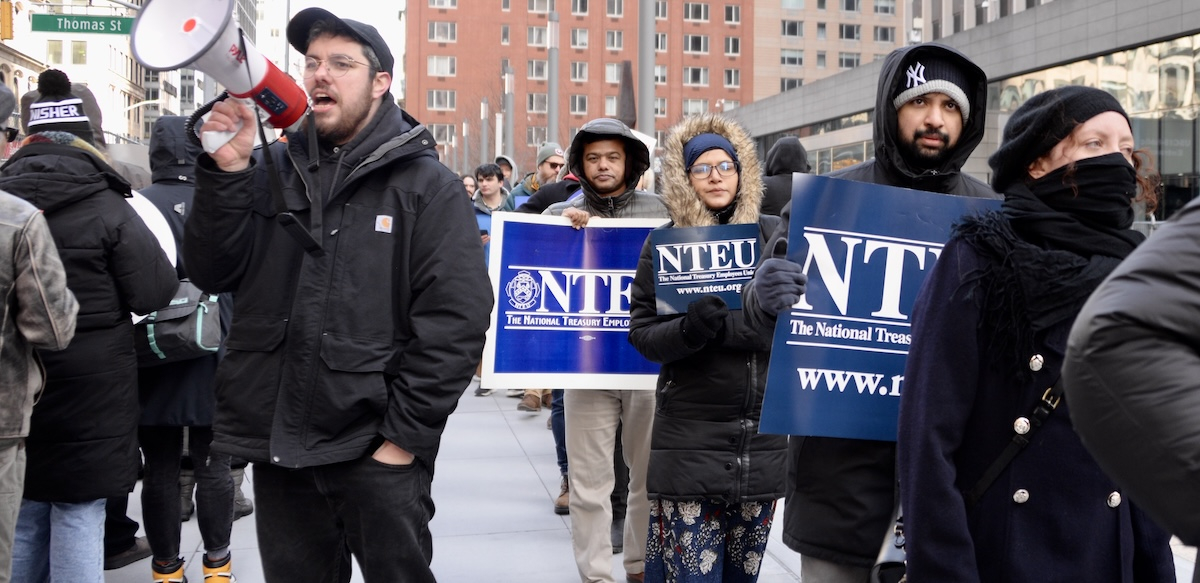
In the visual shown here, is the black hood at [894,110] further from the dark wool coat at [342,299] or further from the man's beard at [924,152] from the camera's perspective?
the dark wool coat at [342,299]

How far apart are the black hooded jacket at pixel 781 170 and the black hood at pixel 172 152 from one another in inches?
135

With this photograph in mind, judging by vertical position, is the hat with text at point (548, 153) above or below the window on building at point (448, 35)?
below

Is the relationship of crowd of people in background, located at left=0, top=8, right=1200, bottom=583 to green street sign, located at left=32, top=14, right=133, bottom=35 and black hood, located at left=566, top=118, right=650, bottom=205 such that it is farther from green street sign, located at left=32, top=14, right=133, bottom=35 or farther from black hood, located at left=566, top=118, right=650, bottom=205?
green street sign, located at left=32, top=14, right=133, bottom=35

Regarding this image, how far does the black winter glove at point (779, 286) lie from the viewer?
10.7ft

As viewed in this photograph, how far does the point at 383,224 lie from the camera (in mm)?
3539

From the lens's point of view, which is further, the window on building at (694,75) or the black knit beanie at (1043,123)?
the window on building at (694,75)

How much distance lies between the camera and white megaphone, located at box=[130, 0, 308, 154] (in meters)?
2.91

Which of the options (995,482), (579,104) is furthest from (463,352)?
(579,104)

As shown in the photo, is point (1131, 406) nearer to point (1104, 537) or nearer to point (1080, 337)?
point (1080, 337)

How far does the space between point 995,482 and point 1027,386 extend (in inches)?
8.3

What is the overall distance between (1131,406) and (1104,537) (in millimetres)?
1058

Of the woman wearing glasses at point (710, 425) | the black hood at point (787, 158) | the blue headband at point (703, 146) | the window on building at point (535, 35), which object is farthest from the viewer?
the window on building at point (535, 35)

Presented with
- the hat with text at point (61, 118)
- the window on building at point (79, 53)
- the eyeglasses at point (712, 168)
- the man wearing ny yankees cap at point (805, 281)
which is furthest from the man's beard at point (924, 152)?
the window on building at point (79, 53)

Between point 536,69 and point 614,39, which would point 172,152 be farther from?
point 536,69
